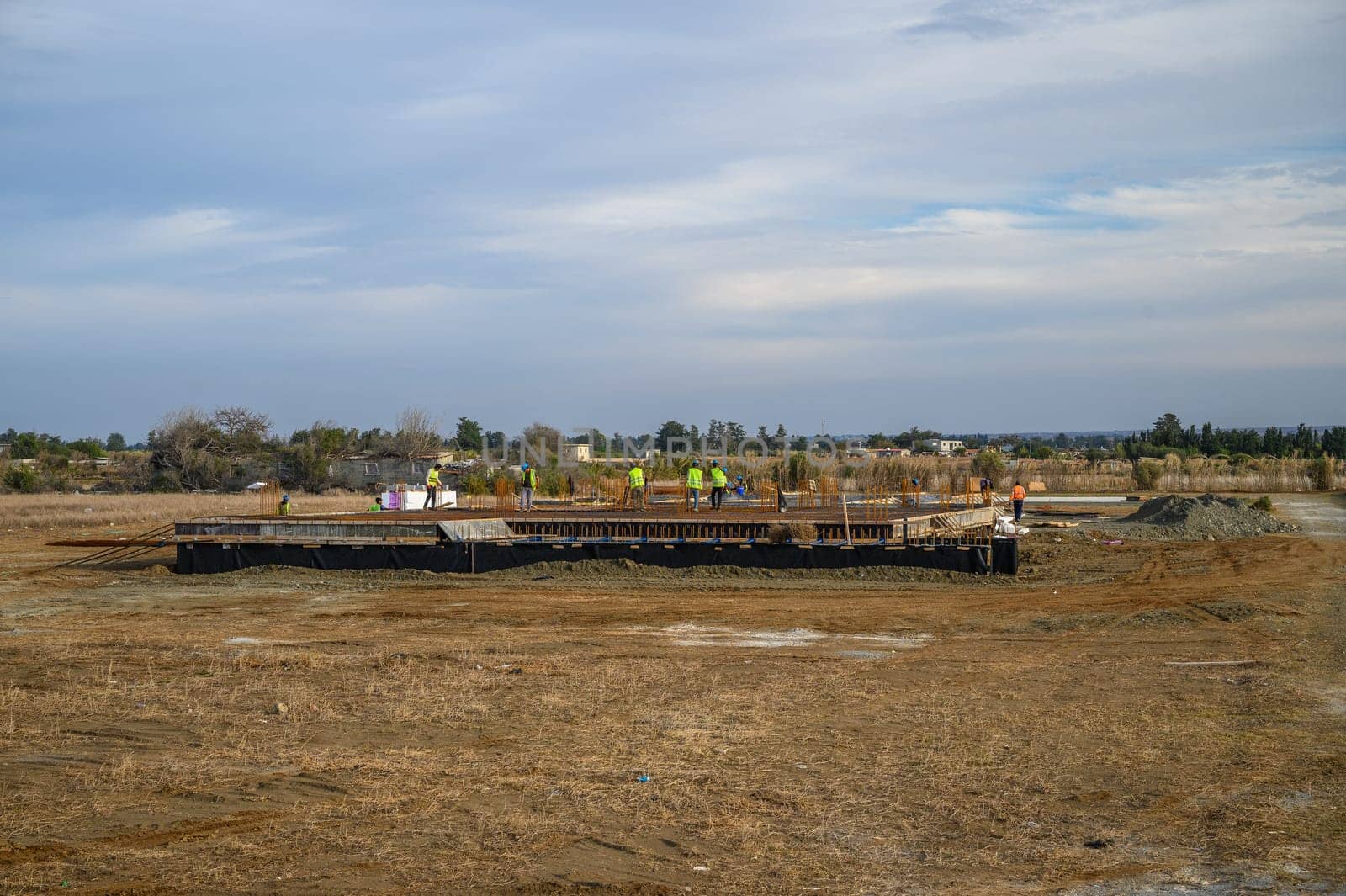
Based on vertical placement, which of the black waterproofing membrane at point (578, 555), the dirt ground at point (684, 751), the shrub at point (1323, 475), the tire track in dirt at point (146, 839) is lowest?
the dirt ground at point (684, 751)

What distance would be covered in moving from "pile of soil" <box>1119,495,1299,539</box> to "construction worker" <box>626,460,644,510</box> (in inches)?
495

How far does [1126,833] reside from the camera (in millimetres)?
7184

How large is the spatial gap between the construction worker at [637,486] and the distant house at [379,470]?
1082 inches

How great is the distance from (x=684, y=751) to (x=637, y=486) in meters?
20.8

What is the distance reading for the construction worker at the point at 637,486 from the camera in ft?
96.2

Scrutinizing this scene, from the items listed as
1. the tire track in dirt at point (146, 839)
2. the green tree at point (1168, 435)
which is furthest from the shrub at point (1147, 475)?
the tire track in dirt at point (146, 839)

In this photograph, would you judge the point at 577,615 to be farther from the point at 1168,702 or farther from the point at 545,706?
the point at 1168,702

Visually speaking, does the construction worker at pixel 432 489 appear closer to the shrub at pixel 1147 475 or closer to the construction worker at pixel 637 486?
the construction worker at pixel 637 486

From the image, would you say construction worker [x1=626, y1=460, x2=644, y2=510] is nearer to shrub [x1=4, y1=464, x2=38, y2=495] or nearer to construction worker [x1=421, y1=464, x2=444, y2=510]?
construction worker [x1=421, y1=464, x2=444, y2=510]

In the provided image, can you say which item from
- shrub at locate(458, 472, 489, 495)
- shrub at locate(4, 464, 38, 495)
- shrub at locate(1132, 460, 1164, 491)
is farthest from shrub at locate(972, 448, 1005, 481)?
shrub at locate(4, 464, 38, 495)

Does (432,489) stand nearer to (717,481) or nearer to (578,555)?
(717,481)

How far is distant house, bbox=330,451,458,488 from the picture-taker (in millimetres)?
58406

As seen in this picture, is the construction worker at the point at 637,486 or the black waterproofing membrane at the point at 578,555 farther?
the construction worker at the point at 637,486

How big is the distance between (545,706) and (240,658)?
14.7 feet
